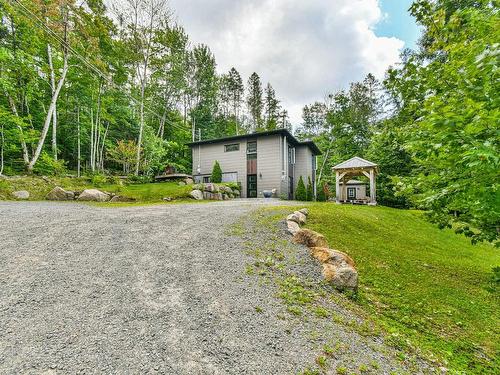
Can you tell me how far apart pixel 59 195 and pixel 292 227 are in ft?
36.2

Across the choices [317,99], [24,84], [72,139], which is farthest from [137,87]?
[317,99]

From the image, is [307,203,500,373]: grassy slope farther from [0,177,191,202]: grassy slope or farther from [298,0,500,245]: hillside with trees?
[0,177,191,202]: grassy slope

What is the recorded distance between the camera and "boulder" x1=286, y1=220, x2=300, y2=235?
4.89m

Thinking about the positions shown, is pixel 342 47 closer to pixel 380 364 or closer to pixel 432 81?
pixel 432 81

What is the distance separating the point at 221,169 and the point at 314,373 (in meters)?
17.0

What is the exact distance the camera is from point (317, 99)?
1275 inches

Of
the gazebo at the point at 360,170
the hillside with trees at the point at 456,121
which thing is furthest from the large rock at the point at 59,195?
the gazebo at the point at 360,170

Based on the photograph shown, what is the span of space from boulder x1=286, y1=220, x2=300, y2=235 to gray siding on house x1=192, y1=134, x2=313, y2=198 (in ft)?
36.7

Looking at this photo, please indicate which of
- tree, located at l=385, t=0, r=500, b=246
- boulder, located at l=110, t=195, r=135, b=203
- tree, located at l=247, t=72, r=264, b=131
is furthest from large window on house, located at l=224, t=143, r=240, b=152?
A: tree, located at l=247, t=72, r=264, b=131

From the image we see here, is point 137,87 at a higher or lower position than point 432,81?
higher

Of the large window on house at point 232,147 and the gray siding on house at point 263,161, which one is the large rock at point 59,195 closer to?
the gray siding on house at point 263,161

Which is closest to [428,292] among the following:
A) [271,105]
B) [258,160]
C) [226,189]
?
[226,189]

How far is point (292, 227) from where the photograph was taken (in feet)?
16.7

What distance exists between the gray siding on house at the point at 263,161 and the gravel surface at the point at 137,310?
12.8m
